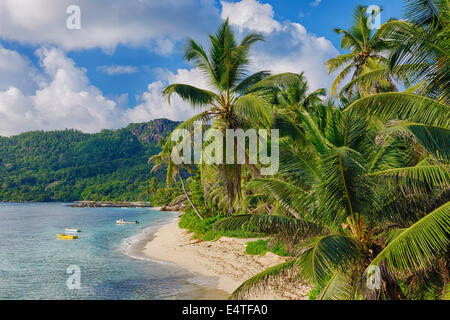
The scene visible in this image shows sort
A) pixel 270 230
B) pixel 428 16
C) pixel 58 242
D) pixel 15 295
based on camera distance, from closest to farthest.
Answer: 1. pixel 428 16
2. pixel 270 230
3. pixel 15 295
4. pixel 58 242

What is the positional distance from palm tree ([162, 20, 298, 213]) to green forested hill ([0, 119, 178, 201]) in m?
113

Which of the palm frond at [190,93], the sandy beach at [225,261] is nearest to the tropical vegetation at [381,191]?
Answer: the palm frond at [190,93]

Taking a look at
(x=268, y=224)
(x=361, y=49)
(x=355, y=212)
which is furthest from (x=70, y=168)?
(x=355, y=212)

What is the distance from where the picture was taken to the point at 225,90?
9.83m

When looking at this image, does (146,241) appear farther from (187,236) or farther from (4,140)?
(4,140)

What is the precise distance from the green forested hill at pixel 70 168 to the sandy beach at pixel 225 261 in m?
100

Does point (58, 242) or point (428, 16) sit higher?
point (428, 16)

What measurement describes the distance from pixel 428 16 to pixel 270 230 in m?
4.93

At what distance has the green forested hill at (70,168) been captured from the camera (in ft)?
445

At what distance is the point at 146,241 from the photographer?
26141 millimetres

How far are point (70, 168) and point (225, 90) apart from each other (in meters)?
174

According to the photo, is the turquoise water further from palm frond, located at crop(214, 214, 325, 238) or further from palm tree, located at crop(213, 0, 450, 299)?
palm tree, located at crop(213, 0, 450, 299)

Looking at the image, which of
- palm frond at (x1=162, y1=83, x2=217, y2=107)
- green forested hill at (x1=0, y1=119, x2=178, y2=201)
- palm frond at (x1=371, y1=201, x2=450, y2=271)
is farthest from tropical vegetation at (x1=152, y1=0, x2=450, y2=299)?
green forested hill at (x1=0, y1=119, x2=178, y2=201)
